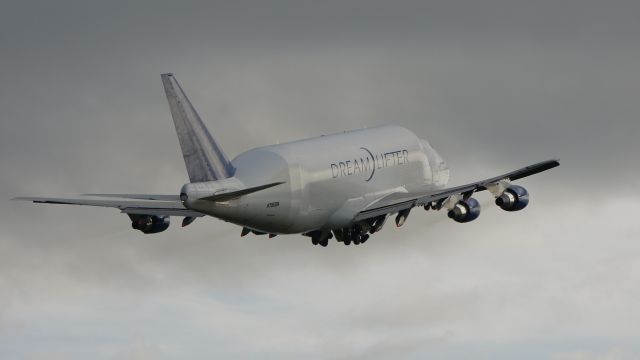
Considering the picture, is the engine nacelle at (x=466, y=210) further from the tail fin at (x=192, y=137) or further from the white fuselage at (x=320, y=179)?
the tail fin at (x=192, y=137)

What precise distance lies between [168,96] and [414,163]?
24063mm

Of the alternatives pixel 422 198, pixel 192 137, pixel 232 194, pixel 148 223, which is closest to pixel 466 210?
pixel 422 198

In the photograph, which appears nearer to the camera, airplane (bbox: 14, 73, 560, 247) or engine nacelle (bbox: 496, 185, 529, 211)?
airplane (bbox: 14, 73, 560, 247)

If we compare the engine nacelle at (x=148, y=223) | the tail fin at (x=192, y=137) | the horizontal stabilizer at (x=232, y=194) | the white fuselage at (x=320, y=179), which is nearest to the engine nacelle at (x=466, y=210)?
the white fuselage at (x=320, y=179)

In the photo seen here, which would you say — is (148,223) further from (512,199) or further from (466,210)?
(512,199)

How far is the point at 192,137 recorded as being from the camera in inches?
5285

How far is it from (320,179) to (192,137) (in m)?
10.5

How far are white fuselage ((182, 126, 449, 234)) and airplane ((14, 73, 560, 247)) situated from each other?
61 mm

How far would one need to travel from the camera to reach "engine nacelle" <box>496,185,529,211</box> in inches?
5635

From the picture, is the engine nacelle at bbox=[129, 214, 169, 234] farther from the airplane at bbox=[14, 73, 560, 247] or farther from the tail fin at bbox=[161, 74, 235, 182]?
the tail fin at bbox=[161, 74, 235, 182]

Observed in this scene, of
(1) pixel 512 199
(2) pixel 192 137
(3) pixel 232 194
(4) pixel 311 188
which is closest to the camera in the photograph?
(3) pixel 232 194

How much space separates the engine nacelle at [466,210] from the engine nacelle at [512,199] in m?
1.57

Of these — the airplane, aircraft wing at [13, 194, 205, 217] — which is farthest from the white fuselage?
aircraft wing at [13, 194, 205, 217]

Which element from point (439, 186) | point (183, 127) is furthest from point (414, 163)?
point (183, 127)
